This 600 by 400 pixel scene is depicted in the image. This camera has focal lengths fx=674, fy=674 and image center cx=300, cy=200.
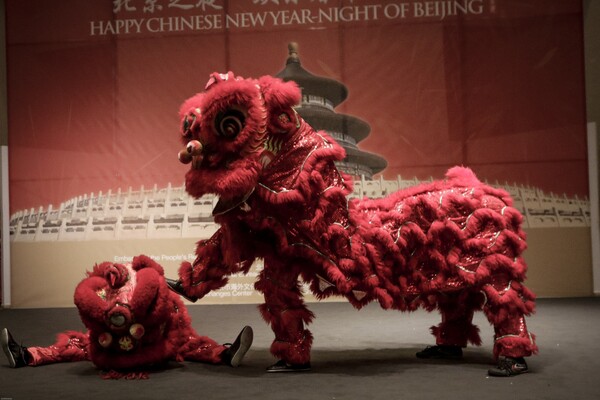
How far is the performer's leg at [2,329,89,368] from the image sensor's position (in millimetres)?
2516

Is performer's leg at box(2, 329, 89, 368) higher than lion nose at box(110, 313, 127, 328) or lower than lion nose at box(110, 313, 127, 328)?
lower

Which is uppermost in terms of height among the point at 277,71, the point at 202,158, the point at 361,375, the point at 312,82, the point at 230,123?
the point at 277,71

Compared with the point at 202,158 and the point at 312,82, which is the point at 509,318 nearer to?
the point at 202,158

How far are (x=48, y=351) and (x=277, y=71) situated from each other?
9.35 ft

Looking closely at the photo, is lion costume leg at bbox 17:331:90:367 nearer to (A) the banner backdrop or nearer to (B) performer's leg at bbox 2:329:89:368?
(B) performer's leg at bbox 2:329:89:368

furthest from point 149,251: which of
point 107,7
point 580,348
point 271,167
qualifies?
point 580,348

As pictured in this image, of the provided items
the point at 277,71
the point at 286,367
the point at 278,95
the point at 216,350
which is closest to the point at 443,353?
the point at 286,367

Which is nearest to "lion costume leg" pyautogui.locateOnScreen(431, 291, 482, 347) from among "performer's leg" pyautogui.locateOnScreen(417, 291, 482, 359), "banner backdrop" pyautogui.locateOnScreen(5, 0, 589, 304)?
"performer's leg" pyautogui.locateOnScreen(417, 291, 482, 359)

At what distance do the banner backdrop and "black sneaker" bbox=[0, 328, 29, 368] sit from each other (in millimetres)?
2356

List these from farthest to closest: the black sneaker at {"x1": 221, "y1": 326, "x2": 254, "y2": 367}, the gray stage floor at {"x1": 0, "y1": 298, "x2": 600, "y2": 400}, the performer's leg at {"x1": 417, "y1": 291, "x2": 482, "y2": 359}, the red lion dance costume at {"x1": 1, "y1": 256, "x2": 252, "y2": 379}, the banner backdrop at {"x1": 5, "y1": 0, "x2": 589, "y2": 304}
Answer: the banner backdrop at {"x1": 5, "y1": 0, "x2": 589, "y2": 304} < the performer's leg at {"x1": 417, "y1": 291, "x2": 482, "y2": 359} < the black sneaker at {"x1": 221, "y1": 326, "x2": 254, "y2": 367} < the red lion dance costume at {"x1": 1, "y1": 256, "x2": 252, "y2": 379} < the gray stage floor at {"x1": 0, "y1": 298, "x2": 600, "y2": 400}

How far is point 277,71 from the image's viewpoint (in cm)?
489

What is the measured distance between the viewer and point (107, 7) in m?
5.00

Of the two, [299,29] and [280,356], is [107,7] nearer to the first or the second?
[299,29]

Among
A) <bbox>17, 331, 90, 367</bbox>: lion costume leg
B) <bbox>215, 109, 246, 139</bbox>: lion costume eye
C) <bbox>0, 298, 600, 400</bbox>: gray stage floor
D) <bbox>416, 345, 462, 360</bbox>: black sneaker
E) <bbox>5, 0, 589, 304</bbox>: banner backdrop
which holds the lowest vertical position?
<bbox>0, 298, 600, 400</bbox>: gray stage floor
